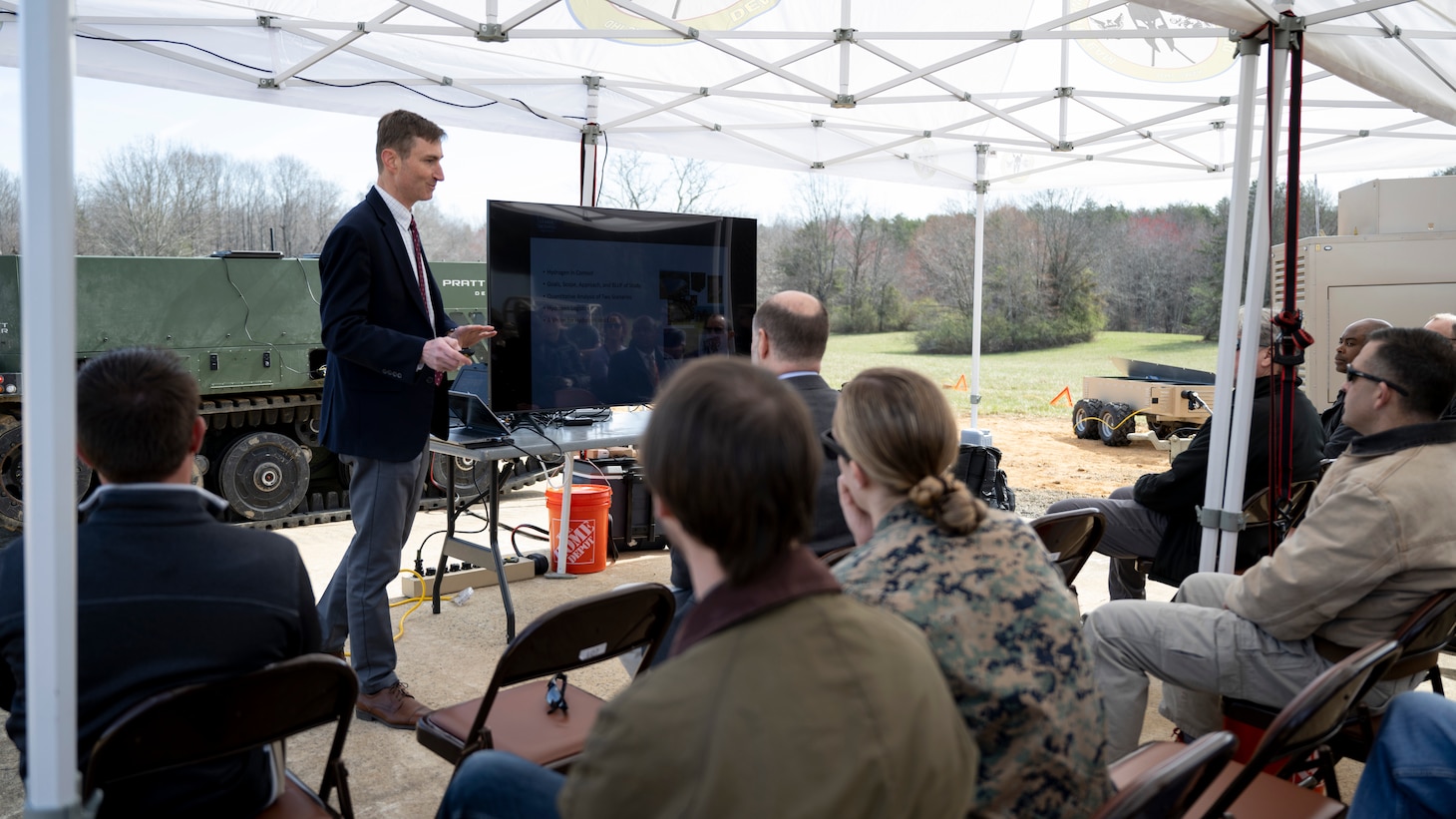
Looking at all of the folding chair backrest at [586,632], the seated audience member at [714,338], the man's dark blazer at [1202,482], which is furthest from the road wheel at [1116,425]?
the folding chair backrest at [586,632]

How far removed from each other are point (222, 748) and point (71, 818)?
281 millimetres

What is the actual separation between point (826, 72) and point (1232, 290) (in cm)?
337

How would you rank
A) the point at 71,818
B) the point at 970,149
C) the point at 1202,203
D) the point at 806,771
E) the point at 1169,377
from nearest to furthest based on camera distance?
the point at 806,771, the point at 71,818, the point at 970,149, the point at 1169,377, the point at 1202,203

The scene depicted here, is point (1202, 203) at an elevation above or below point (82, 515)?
above

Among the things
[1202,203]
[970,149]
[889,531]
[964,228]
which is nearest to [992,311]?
[964,228]

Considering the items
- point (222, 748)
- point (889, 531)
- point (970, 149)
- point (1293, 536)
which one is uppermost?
point (970, 149)

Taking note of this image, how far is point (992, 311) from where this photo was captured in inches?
1220

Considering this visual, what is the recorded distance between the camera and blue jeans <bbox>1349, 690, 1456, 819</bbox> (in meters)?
2.04

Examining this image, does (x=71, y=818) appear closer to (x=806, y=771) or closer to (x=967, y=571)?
(x=806, y=771)

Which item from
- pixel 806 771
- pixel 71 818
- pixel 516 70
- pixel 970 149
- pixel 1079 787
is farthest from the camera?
pixel 970 149

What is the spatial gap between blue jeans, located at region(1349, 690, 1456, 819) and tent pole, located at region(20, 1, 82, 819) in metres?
2.36

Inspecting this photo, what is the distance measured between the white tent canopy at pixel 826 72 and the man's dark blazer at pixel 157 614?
347 centimetres

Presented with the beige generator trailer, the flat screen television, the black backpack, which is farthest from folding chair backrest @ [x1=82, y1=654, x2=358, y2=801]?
the beige generator trailer

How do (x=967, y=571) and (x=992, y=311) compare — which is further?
(x=992, y=311)
